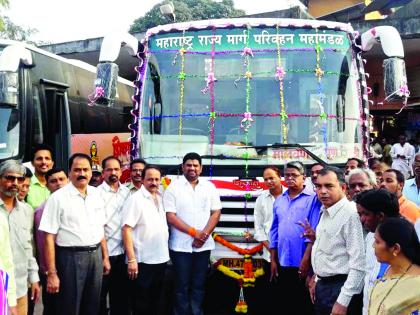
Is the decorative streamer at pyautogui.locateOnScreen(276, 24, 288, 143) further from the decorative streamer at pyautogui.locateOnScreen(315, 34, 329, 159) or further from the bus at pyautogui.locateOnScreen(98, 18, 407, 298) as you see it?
the decorative streamer at pyautogui.locateOnScreen(315, 34, 329, 159)

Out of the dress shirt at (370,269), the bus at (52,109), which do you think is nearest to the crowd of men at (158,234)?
the dress shirt at (370,269)

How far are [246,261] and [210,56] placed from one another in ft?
7.65

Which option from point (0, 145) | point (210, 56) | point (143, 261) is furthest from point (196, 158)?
point (0, 145)

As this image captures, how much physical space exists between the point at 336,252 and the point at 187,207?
190 cm

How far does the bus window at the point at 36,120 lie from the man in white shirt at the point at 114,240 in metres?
3.45

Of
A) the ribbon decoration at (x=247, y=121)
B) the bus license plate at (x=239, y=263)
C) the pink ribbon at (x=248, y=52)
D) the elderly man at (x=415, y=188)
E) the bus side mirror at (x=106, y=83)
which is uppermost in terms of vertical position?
the pink ribbon at (x=248, y=52)

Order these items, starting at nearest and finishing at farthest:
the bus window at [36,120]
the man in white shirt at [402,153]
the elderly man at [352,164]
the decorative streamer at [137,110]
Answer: the elderly man at [352,164] → the decorative streamer at [137,110] → the bus window at [36,120] → the man in white shirt at [402,153]

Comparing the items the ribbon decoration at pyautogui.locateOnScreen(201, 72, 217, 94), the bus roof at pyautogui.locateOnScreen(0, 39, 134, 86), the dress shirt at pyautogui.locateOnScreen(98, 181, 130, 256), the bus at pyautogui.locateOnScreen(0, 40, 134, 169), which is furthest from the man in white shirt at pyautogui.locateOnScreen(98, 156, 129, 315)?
the bus roof at pyautogui.locateOnScreen(0, 39, 134, 86)

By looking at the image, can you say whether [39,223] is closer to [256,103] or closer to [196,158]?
[196,158]

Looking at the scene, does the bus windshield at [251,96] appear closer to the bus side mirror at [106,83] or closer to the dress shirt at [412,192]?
the bus side mirror at [106,83]

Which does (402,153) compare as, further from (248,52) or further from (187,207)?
(187,207)

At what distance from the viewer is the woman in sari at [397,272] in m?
2.81

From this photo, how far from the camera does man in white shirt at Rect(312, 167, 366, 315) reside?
4000mm

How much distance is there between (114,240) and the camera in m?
5.57
